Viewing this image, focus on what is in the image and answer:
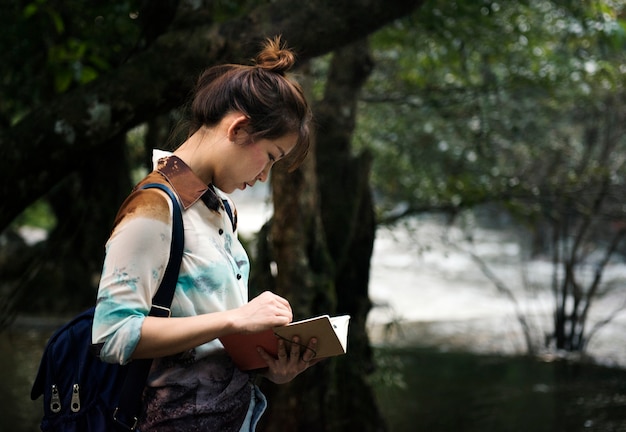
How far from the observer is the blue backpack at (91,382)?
5.08 feet

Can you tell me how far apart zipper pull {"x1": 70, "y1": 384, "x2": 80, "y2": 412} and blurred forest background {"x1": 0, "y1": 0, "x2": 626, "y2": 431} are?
75 centimetres

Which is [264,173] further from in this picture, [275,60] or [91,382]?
[91,382]

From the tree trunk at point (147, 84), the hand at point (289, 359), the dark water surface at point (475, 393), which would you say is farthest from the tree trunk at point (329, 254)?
the hand at point (289, 359)

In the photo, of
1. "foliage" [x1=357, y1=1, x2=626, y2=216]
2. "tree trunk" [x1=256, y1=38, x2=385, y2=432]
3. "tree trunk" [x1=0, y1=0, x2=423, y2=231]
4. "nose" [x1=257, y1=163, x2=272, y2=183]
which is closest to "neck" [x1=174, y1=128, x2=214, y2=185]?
"nose" [x1=257, y1=163, x2=272, y2=183]

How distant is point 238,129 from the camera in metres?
1.65

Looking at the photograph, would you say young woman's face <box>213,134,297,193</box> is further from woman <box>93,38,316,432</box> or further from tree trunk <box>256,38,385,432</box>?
tree trunk <box>256,38,385,432</box>

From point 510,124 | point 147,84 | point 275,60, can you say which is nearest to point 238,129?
point 275,60

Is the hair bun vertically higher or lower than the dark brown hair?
higher

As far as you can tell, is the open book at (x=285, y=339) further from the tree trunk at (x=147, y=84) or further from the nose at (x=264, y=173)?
the tree trunk at (x=147, y=84)

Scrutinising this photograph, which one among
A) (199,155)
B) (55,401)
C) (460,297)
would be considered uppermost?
(199,155)

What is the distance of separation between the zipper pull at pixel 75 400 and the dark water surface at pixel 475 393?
3.63m

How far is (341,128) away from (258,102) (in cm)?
342

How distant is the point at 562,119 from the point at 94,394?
25.0ft

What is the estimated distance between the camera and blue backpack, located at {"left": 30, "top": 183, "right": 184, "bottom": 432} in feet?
5.08
